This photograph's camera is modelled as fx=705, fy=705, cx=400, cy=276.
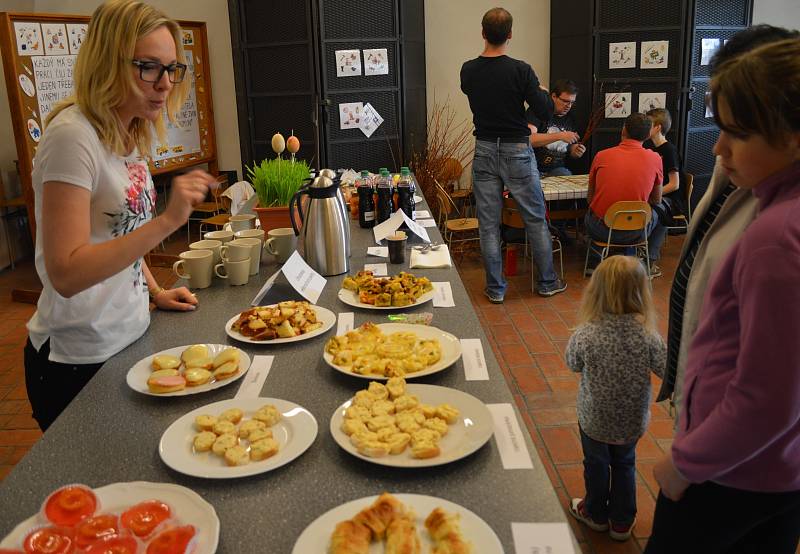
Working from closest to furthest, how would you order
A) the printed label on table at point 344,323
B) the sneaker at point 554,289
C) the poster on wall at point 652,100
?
1. the printed label on table at point 344,323
2. the sneaker at point 554,289
3. the poster on wall at point 652,100

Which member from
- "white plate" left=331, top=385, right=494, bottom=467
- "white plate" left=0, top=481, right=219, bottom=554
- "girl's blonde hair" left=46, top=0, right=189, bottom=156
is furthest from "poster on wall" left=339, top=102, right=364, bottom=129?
"white plate" left=0, top=481, right=219, bottom=554

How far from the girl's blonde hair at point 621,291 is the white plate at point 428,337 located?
2.27ft

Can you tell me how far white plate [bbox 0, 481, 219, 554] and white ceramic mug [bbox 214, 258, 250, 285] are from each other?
119 cm

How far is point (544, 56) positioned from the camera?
6.82 meters

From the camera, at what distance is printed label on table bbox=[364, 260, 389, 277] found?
90.7 inches

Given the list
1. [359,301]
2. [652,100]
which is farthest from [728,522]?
[652,100]

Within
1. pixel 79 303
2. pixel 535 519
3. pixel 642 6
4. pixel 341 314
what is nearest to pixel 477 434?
pixel 535 519

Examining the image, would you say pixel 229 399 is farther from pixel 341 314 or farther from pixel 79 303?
pixel 341 314

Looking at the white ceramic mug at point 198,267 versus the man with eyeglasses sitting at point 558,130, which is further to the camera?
the man with eyeglasses sitting at point 558,130

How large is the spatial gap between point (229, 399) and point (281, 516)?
41 cm

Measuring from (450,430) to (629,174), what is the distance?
3780 millimetres

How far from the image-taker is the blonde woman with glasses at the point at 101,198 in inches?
55.2

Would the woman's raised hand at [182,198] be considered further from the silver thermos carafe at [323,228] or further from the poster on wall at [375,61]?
the poster on wall at [375,61]

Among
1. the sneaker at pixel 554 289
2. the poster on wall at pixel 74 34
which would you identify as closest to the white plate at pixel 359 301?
the sneaker at pixel 554 289
